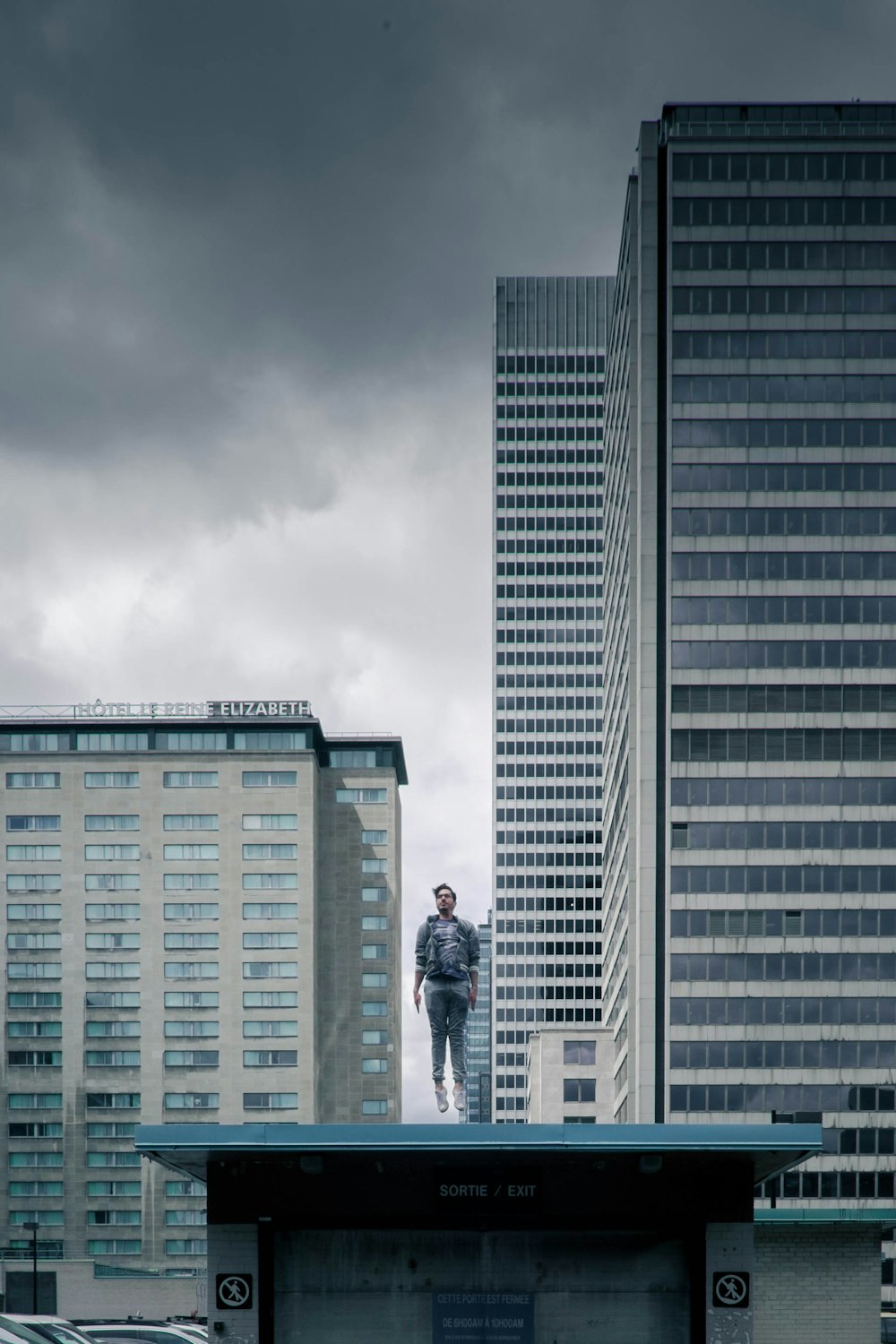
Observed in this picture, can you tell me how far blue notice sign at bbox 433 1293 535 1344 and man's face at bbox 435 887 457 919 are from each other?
18.0ft

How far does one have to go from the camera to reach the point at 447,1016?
25.8 meters

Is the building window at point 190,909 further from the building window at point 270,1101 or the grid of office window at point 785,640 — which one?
the grid of office window at point 785,640

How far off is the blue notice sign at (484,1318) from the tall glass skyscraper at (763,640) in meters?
79.4

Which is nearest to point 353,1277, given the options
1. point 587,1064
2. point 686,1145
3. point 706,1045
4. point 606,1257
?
point 606,1257

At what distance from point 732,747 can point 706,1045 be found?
59.8 ft

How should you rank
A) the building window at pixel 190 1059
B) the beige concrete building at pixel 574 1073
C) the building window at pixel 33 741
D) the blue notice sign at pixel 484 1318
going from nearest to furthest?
the blue notice sign at pixel 484 1318 < the beige concrete building at pixel 574 1073 < the building window at pixel 190 1059 < the building window at pixel 33 741

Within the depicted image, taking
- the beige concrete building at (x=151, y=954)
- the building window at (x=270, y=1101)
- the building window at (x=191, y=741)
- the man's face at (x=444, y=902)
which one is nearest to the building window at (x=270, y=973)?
the beige concrete building at (x=151, y=954)

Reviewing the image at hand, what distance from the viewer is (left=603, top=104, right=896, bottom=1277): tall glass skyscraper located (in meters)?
101

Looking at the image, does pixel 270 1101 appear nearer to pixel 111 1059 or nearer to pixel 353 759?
pixel 111 1059

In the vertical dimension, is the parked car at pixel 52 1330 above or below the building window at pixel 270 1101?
above

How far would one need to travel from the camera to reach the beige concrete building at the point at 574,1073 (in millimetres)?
132000

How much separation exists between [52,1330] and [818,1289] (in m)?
17.7

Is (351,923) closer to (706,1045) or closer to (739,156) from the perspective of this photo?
(706,1045)

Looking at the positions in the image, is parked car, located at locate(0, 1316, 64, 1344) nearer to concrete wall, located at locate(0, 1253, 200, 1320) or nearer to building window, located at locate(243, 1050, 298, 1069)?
concrete wall, located at locate(0, 1253, 200, 1320)
